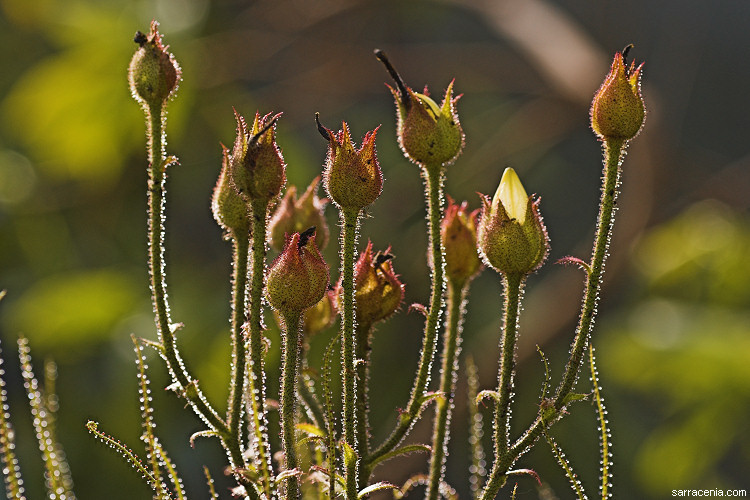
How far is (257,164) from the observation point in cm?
35

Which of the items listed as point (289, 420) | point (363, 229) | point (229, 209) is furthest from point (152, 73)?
point (363, 229)

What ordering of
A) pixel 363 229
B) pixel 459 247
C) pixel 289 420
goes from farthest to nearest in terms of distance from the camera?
pixel 363 229
pixel 459 247
pixel 289 420

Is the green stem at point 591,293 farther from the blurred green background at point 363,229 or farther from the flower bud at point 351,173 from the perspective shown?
the blurred green background at point 363,229

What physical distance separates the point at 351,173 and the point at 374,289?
62mm

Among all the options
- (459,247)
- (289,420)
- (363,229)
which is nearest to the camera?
(289,420)

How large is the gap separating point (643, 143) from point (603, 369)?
39 centimetres

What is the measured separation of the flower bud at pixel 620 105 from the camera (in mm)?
382

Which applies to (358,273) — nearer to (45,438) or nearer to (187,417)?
(45,438)

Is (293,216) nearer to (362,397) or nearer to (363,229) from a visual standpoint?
(362,397)

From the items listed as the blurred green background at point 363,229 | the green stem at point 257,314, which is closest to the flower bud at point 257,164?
the green stem at point 257,314

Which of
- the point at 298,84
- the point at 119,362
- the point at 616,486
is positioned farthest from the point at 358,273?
the point at 616,486

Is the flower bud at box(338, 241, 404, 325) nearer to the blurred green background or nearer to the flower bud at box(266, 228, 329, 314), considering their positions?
the flower bud at box(266, 228, 329, 314)

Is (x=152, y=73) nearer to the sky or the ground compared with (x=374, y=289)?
nearer to the sky

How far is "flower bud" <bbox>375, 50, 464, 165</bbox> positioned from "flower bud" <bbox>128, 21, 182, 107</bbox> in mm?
103
